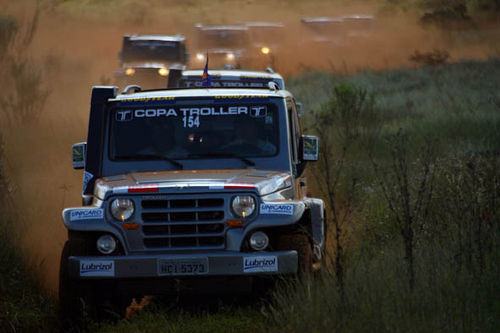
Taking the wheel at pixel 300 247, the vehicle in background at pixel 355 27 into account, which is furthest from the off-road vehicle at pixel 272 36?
the wheel at pixel 300 247

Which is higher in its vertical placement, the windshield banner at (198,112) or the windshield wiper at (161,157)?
the windshield banner at (198,112)

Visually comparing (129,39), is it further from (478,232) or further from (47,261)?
(478,232)

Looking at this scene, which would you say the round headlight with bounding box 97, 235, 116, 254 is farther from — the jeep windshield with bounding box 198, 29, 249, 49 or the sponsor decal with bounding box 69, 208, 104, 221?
the jeep windshield with bounding box 198, 29, 249, 49

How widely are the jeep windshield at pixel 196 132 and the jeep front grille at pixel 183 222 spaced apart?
1042 millimetres

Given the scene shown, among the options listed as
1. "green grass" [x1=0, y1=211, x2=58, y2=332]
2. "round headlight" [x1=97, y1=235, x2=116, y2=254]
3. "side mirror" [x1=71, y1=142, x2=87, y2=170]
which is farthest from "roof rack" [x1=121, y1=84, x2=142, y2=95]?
"round headlight" [x1=97, y1=235, x2=116, y2=254]

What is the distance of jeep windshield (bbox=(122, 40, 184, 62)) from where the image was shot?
29078mm

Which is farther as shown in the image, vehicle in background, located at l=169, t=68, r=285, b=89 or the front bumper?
vehicle in background, located at l=169, t=68, r=285, b=89

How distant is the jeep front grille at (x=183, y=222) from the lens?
25.9ft

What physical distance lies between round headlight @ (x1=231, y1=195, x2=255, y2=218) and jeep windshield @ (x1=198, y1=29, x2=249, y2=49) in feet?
95.8

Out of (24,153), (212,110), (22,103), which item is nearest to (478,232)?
(212,110)

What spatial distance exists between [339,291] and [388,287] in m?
0.47

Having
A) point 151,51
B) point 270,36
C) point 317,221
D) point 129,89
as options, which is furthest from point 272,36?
point 317,221

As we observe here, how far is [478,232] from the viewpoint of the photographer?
302 inches

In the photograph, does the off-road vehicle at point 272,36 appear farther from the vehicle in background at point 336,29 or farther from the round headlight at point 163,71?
the round headlight at point 163,71
